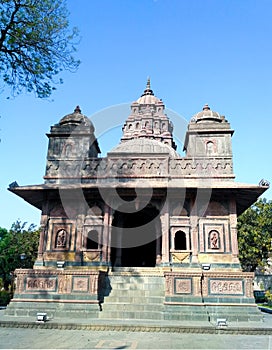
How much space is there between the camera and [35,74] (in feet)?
33.2

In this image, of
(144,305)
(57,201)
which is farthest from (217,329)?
(57,201)

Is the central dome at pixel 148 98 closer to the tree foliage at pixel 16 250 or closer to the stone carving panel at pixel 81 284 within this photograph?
the tree foliage at pixel 16 250

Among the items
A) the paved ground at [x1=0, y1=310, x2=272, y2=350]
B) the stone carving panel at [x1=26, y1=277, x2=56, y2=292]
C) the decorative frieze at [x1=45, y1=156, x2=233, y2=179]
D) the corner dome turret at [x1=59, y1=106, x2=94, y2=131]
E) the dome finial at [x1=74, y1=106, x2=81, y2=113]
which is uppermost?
the dome finial at [x1=74, y1=106, x2=81, y2=113]

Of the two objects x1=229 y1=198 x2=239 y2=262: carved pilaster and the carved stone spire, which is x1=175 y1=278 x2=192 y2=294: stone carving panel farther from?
the carved stone spire

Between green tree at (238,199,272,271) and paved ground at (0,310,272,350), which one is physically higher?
green tree at (238,199,272,271)

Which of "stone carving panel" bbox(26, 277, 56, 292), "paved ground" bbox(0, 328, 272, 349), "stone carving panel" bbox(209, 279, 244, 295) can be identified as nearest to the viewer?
"paved ground" bbox(0, 328, 272, 349)

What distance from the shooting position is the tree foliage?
24.9 metres

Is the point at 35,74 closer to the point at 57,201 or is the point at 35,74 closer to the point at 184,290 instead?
the point at 57,201

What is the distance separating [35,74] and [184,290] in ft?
28.9

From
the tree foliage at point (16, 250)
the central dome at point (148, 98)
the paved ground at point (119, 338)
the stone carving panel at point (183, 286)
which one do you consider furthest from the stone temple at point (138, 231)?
the central dome at point (148, 98)

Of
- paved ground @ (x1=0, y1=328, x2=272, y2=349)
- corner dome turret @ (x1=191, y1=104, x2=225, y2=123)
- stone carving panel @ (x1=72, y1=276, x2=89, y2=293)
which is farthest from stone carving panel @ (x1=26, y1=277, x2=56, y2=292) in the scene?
corner dome turret @ (x1=191, y1=104, x2=225, y2=123)

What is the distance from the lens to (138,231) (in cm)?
1722

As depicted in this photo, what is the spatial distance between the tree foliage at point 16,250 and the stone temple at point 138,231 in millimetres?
10862

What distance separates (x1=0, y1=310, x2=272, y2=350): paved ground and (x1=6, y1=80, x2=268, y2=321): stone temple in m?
1.99
